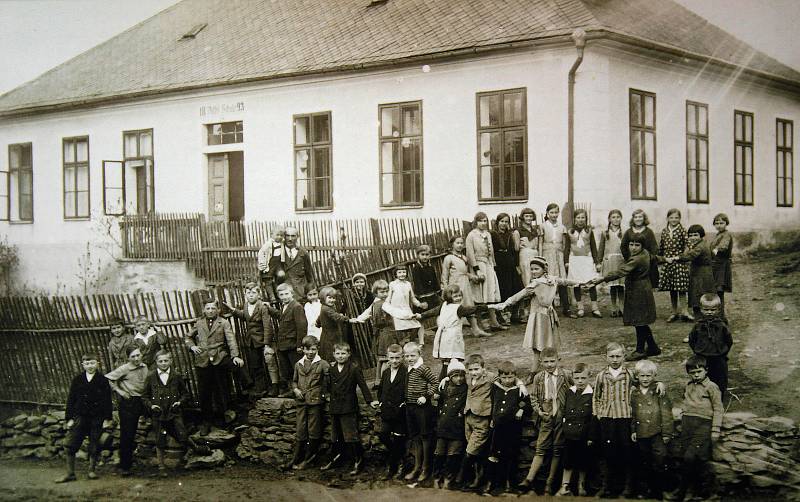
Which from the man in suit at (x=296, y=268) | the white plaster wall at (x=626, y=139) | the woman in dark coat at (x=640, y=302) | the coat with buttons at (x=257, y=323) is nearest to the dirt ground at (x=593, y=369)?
the woman in dark coat at (x=640, y=302)

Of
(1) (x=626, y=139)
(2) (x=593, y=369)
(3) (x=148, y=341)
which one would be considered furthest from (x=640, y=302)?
(3) (x=148, y=341)

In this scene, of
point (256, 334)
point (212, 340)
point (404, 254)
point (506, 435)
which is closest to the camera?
point (506, 435)

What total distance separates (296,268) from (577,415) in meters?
3.83

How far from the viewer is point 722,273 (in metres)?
7.52

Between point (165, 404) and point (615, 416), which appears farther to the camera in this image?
point (165, 404)

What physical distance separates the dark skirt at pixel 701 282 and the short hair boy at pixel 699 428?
6.87 ft

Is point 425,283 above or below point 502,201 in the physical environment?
below

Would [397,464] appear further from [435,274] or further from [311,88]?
[311,88]

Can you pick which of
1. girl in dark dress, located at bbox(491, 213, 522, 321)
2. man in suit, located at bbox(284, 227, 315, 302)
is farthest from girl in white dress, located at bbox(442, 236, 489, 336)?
man in suit, located at bbox(284, 227, 315, 302)

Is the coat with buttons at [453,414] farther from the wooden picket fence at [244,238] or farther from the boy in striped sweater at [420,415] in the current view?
the wooden picket fence at [244,238]

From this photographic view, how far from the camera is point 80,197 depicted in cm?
1452

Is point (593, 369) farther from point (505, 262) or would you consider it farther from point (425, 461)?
point (505, 262)

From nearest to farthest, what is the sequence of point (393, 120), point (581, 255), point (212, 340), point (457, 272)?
point (212, 340) < point (457, 272) < point (581, 255) < point (393, 120)

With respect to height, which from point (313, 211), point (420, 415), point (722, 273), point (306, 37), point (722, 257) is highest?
point (306, 37)
